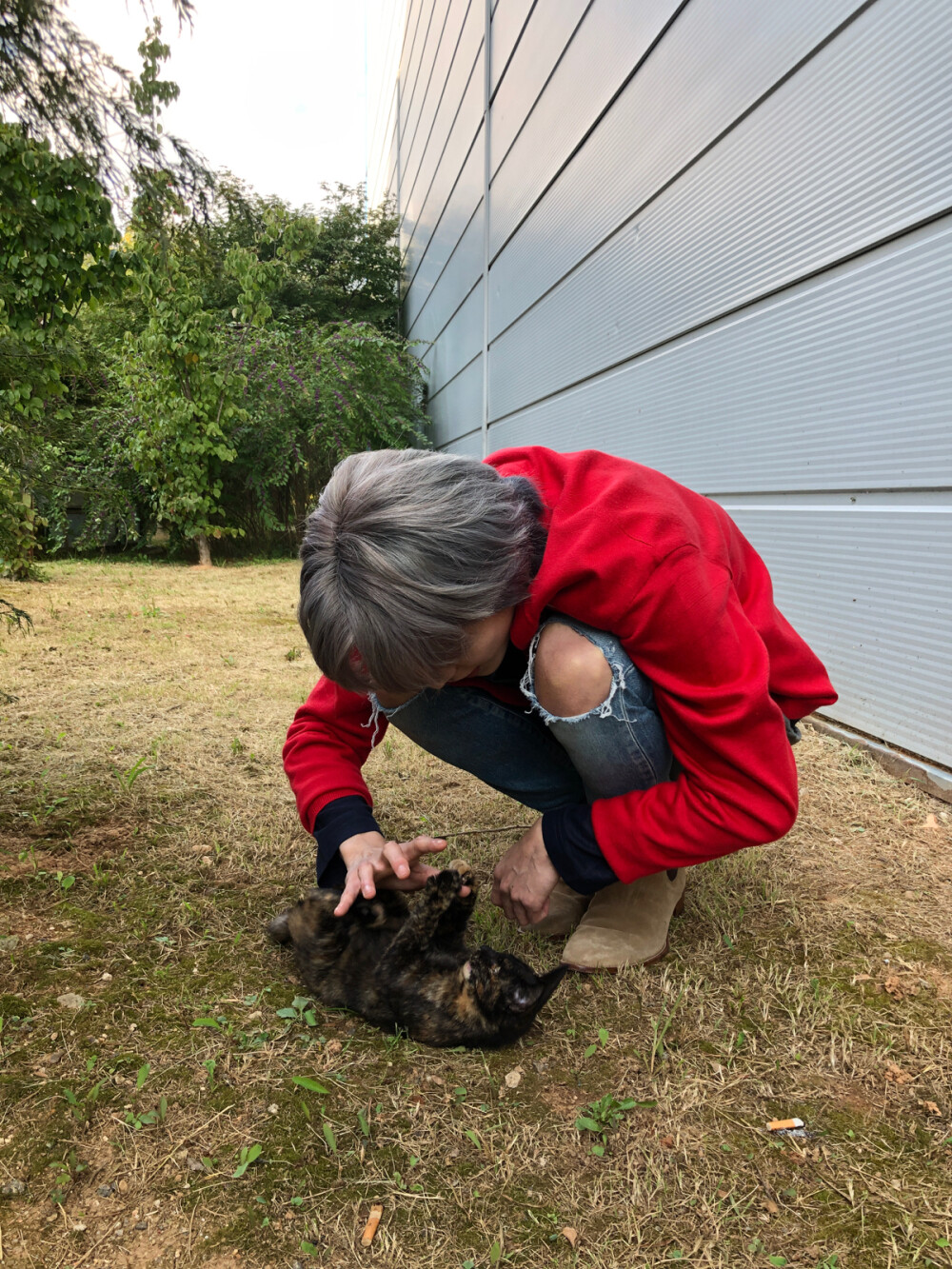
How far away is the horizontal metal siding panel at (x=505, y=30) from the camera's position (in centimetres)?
606

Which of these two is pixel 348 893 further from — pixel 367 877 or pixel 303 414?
pixel 303 414

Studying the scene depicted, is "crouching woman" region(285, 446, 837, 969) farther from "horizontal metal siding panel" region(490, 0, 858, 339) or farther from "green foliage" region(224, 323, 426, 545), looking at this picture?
"green foliage" region(224, 323, 426, 545)

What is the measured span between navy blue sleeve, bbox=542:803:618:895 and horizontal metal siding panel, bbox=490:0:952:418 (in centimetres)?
206

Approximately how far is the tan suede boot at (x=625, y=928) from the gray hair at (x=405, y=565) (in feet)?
2.48

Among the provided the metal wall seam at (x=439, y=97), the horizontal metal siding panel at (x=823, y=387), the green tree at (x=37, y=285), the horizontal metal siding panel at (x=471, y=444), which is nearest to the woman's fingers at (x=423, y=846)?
the green tree at (x=37, y=285)

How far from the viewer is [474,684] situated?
1762mm

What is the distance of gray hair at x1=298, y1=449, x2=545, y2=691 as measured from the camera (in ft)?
4.26

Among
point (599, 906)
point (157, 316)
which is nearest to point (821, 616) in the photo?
point (599, 906)

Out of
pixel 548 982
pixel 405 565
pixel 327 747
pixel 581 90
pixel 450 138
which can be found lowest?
pixel 548 982

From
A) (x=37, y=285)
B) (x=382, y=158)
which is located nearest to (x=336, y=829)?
(x=37, y=285)

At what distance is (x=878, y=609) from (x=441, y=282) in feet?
31.9

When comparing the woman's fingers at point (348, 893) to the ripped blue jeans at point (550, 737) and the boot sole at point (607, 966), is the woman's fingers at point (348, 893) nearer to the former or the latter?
the ripped blue jeans at point (550, 737)

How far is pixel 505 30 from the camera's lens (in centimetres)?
659

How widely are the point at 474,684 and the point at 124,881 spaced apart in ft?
3.52
